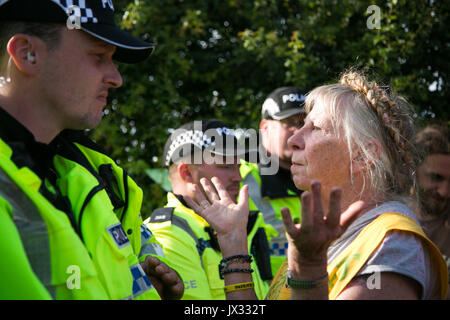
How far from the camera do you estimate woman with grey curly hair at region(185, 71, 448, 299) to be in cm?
166

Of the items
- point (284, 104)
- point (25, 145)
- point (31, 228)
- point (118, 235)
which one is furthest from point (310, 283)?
point (284, 104)

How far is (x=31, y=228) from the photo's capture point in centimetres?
148

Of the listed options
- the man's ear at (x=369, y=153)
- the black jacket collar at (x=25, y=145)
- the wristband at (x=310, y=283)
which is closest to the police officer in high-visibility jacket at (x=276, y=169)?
the man's ear at (x=369, y=153)

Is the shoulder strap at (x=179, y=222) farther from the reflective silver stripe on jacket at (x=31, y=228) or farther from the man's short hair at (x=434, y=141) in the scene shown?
the man's short hair at (x=434, y=141)

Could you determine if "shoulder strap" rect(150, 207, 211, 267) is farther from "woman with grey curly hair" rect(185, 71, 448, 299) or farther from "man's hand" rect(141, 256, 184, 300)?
"man's hand" rect(141, 256, 184, 300)

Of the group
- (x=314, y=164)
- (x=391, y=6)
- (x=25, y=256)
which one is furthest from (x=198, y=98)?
(x=25, y=256)

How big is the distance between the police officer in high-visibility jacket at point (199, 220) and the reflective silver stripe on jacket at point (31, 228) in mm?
1427

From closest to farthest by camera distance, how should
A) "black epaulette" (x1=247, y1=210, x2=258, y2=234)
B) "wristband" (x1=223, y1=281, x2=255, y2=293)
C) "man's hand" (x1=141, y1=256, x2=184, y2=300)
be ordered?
"man's hand" (x1=141, y1=256, x2=184, y2=300) → "wristband" (x1=223, y1=281, x2=255, y2=293) → "black epaulette" (x1=247, y1=210, x2=258, y2=234)

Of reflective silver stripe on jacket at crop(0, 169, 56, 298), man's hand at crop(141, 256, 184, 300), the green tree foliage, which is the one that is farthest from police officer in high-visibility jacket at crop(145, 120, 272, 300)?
the green tree foliage

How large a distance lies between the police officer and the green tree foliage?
376cm

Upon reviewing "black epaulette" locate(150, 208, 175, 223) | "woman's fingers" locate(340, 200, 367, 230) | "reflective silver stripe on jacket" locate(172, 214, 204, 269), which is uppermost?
"woman's fingers" locate(340, 200, 367, 230)

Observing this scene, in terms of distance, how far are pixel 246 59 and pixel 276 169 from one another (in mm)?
2183

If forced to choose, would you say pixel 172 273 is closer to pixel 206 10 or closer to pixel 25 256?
pixel 25 256
